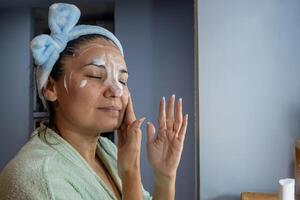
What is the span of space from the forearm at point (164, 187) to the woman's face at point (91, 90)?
193mm

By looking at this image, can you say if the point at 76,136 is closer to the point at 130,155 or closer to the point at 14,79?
the point at 130,155

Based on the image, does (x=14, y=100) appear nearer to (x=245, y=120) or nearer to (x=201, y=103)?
(x=201, y=103)

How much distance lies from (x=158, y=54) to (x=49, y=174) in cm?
137

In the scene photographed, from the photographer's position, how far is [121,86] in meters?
0.65

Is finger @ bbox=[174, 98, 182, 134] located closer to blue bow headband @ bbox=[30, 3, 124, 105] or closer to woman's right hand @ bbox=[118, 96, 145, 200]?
woman's right hand @ bbox=[118, 96, 145, 200]

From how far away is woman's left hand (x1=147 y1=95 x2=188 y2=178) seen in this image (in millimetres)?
690

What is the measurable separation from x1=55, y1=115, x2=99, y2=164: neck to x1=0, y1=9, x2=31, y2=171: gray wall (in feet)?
5.41

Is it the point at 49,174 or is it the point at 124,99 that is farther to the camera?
the point at 124,99

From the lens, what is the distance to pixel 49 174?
18.6 inches

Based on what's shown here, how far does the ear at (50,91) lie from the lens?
63cm

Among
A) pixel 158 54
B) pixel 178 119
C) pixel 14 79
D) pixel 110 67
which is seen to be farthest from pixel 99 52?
pixel 14 79

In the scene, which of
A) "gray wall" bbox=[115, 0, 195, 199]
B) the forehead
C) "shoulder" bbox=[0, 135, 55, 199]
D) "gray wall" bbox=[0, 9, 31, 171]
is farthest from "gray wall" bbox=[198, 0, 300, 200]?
"gray wall" bbox=[0, 9, 31, 171]

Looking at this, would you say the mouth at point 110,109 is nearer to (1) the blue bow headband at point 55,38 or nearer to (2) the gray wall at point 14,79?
(1) the blue bow headband at point 55,38

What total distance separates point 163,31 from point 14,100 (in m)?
1.28
